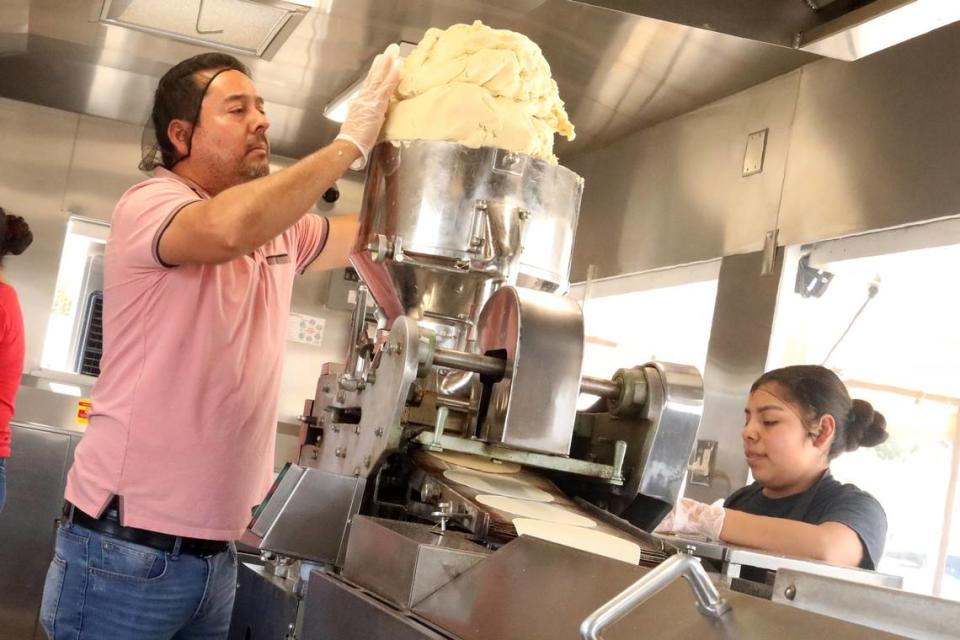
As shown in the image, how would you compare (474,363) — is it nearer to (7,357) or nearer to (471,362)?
(471,362)

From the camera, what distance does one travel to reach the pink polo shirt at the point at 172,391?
1.72 metres

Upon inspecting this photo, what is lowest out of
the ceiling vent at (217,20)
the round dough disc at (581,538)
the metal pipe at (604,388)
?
the round dough disc at (581,538)

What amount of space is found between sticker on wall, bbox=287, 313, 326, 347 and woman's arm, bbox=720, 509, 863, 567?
3.57 meters

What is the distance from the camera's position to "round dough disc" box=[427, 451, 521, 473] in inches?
66.4

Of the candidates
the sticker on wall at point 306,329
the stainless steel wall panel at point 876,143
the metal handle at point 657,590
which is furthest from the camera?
the sticker on wall at point 306,329

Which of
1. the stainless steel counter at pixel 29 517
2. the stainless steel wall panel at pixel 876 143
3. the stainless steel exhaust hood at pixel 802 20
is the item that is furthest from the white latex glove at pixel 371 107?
the stainless steel counter at pixel 29 517

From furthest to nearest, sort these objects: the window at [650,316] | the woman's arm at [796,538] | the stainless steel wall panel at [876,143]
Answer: the window at [650,316] → the stainless steel wall panel at [876,143] → the woman's arm at [796,538]

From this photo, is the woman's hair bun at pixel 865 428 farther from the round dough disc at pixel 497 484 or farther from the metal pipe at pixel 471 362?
the metal pipe at pixel 471 362

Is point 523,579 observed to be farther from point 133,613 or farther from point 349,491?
point 133,613

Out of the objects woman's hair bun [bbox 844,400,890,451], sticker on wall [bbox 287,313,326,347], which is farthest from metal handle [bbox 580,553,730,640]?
sticker on wall [bbox 287,313,326,347]

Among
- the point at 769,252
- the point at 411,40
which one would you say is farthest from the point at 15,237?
the point at 769,252

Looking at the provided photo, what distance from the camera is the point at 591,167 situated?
465cm

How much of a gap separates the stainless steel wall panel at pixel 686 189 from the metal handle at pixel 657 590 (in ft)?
8.22

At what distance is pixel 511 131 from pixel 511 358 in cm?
53
